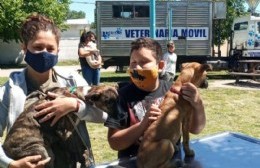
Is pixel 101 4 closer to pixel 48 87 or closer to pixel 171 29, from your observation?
pixel 171 29

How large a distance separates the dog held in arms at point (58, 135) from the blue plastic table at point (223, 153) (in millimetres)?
311

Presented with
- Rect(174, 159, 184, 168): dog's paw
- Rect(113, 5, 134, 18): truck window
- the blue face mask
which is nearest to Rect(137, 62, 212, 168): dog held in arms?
Rect(174, 159, 184, 168): dog's paw

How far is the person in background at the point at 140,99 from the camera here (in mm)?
2506

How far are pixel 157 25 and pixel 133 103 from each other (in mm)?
16312

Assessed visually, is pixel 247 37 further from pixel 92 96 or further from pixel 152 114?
pixel 92 96

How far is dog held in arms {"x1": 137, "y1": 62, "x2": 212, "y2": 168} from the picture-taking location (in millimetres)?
2336

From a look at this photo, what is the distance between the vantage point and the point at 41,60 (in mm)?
2330

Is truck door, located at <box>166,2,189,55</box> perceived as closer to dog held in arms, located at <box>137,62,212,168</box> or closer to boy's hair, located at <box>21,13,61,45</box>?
dog held in arms, located at <box>137,62,212,168</box>

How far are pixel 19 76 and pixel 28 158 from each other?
55 cm

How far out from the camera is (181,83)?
255cm

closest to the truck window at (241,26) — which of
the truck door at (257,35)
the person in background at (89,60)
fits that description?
the truck door at (257,35)

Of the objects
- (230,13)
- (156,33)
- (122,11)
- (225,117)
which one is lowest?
(225,117)

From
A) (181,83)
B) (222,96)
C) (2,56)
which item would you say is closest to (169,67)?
(222,96)

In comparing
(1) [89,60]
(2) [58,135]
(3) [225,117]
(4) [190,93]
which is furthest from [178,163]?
(1) [89,60]
